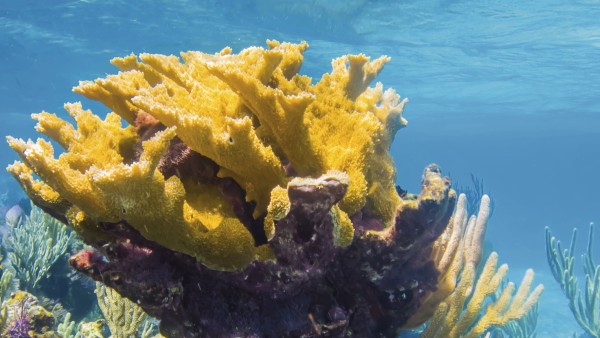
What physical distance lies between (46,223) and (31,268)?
0.89 m

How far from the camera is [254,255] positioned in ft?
6.24

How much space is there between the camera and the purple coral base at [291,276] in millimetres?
1932

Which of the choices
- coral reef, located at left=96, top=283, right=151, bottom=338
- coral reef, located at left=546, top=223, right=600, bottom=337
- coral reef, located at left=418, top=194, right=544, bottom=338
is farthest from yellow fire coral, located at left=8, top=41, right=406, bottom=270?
coral reef, located at left=546, top=223, right=600, bottom=337

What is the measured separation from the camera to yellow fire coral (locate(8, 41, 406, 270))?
5.48 feet

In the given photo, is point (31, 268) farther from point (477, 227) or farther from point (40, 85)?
point (40, 85)

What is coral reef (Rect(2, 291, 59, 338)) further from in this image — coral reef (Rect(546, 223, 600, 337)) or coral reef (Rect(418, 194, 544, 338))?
coral reef (Rect(546, 223, 600, 337))

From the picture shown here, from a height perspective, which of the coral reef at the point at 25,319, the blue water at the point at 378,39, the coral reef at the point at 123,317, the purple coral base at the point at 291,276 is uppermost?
the blue water at the point at 378,39

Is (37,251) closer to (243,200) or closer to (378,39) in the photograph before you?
(243,200)

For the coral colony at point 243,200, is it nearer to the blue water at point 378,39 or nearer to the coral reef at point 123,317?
the coral reef at point 123,317

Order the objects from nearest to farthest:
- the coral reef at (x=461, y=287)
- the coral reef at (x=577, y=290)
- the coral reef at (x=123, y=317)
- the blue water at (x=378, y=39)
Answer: the coral reef at (x=461, y=287) → the coral reef at (x=123, y=317) → the coral reef at (x=577, y=290) → the blue water at (x=378, y=39)

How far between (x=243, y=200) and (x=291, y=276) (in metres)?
0.48

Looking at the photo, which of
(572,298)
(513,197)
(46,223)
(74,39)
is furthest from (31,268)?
(513,197)

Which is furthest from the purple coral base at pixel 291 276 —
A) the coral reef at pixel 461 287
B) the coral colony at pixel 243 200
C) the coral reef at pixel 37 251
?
the coral reef at pixel 37 251

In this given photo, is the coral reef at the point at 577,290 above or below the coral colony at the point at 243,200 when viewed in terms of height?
above
